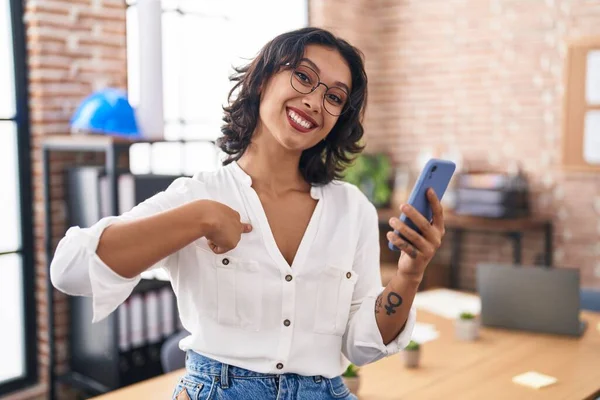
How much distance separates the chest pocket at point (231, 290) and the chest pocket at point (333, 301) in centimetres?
13

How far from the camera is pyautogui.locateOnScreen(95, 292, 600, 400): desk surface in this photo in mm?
1900

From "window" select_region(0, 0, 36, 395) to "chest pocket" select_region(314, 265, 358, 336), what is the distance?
2.58m

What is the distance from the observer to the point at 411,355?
2107 millimetres

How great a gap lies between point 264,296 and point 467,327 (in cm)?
127

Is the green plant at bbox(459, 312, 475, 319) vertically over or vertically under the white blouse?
under

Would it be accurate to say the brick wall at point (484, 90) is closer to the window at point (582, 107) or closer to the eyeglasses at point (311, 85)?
the window at point (582, 107)

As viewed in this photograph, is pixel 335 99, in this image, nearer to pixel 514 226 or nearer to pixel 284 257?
pixel 284 257

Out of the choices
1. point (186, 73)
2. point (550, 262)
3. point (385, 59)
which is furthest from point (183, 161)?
point (550, 262)

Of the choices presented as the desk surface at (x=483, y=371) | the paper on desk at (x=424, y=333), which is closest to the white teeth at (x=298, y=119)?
the desk surface at (x=483, y=371)

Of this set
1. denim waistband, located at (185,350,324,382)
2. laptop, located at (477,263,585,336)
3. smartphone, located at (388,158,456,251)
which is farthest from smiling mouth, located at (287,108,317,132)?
laptop, located at (477,263,585,336)

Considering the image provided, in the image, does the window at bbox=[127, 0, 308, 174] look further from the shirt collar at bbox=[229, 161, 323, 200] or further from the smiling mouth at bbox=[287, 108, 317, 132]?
the smiling mouth at bbox=[287, 108, 317, 132]

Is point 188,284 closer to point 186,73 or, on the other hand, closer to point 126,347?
point 126,347

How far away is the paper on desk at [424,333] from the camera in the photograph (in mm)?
2438

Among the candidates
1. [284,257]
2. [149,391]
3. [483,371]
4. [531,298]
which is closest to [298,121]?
[284,257]
